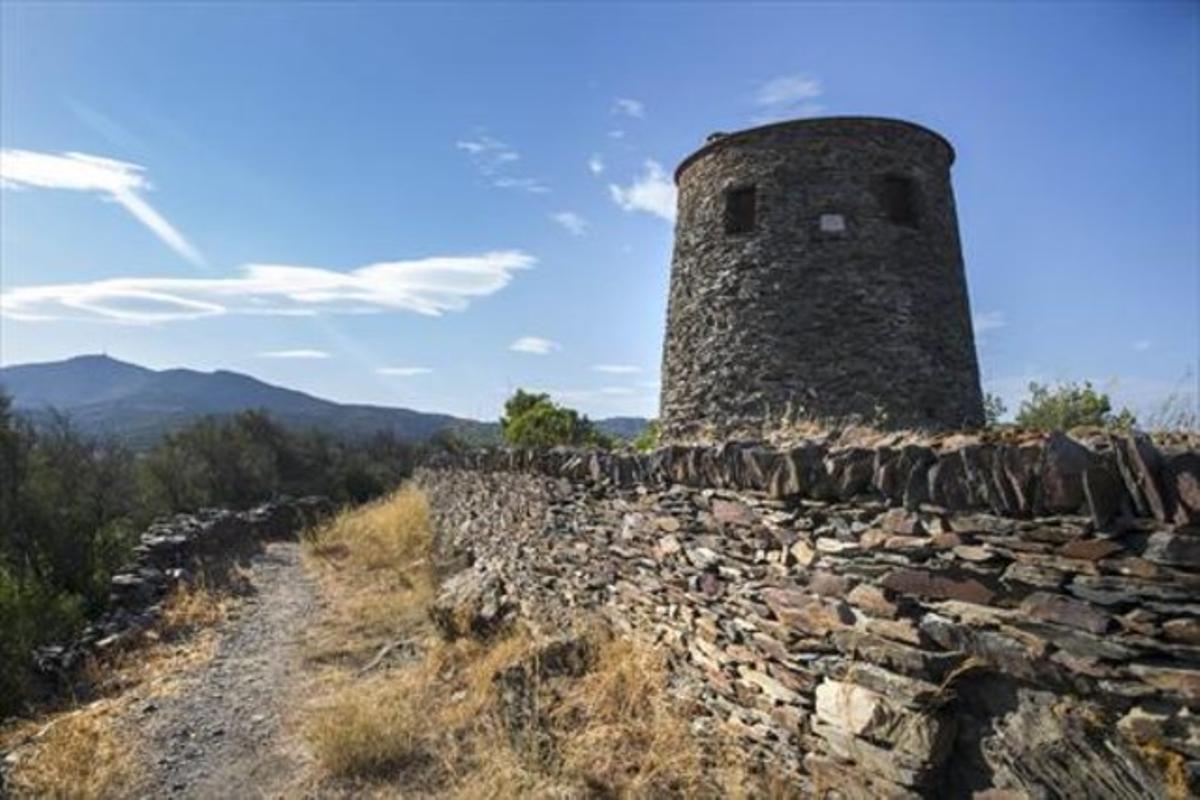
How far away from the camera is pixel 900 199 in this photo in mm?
11766

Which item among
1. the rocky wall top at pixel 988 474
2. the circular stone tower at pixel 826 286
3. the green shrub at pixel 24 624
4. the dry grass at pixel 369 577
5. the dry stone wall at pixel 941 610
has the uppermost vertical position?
the circular stone tower at pixel 826 286

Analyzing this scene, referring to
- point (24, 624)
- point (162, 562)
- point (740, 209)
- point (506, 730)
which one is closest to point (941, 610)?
point (506, 730)

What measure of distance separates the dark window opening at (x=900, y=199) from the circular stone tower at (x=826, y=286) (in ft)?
0.06

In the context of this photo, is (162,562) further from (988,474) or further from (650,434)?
(988,474)

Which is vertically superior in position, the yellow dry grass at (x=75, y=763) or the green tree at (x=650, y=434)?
the green tree at (x=650, y=434)

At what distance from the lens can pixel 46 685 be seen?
7.70 meters

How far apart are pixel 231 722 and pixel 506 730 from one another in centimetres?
249

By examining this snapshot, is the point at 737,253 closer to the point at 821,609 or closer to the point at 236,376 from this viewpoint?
the point at 821,609

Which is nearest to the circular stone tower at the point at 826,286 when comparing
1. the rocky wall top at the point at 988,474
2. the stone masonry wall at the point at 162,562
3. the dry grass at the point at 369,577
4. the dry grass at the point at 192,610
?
the dry grass at the point at 369,577

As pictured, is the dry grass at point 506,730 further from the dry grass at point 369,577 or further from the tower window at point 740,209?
the tower window at point 740,209

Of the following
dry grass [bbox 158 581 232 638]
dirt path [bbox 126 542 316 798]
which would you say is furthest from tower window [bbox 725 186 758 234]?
dry grass [bbox 158 581 232 638]

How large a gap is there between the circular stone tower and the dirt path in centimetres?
572

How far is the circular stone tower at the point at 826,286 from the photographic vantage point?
1091 cm

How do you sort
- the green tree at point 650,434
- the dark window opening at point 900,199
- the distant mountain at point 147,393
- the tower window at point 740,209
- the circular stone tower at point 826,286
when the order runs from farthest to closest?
the distant mountain at point 147,393 → the green tree at point 650,434 → the tower window at point 740,209 → the dark window opening at point 900,199 → the circular stone tower at point 826,286
